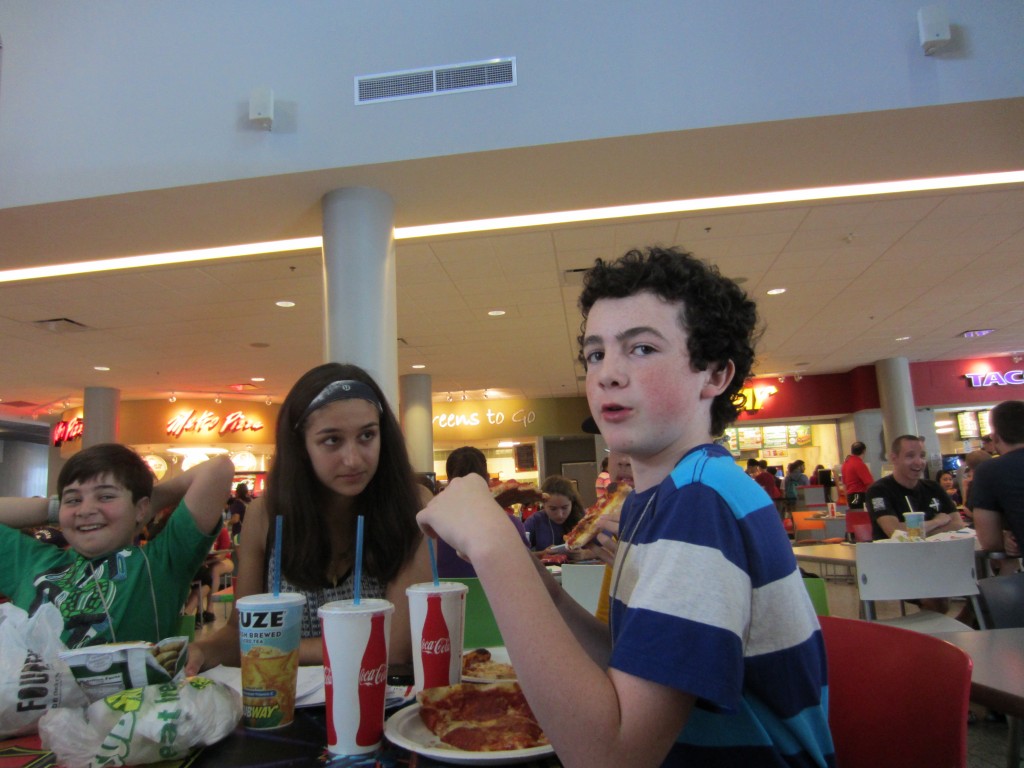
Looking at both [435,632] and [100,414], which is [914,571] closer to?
[435,632]

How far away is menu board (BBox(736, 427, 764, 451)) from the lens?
41.7ft

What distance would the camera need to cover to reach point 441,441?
13.1m

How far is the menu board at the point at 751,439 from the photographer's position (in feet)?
41.7

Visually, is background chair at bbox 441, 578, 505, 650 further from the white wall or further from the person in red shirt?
the person in red shirt

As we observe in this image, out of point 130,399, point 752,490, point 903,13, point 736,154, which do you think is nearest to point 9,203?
point 736,154

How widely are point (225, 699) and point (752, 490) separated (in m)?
0.71

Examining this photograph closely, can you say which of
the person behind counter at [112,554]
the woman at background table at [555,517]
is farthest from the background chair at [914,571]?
the person behind counter at [112,554]

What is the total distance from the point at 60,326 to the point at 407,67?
17.2 ft

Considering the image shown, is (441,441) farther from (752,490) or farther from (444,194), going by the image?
(752,490)

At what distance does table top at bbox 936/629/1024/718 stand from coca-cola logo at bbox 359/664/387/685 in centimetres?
108

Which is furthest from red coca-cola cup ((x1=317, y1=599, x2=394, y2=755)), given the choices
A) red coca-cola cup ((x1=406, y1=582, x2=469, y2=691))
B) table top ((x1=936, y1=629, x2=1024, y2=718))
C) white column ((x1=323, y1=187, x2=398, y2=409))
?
white column ((x1=323, y1=187, x2=398, y2=409))

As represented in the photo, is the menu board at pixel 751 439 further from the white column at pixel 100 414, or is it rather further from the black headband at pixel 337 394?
the black headband at pixel 337 394

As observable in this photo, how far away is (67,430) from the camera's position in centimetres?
1218

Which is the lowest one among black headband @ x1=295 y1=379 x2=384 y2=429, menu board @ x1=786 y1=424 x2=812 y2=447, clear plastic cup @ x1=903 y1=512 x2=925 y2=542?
clear plastic cup @ x1=903 y1=512 x2=925 y2=542
